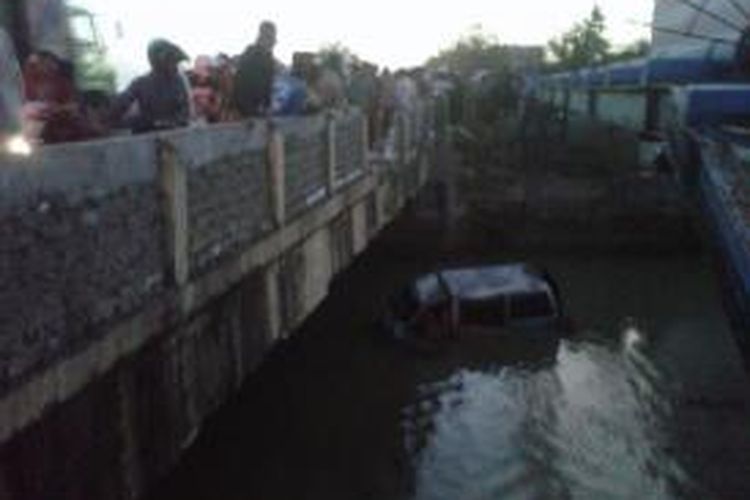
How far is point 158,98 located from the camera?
10180 millimetres

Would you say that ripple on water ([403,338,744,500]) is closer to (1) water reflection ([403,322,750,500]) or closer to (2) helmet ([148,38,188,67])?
(1) water reflection ([403,322,750,500])

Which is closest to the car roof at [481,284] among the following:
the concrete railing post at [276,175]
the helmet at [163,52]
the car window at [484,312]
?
the car window at [484,312]

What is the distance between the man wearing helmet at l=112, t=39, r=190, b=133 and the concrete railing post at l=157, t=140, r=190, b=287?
64.2 inches

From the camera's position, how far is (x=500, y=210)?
115 feet

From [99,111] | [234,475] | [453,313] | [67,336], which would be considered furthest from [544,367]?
[67,336]

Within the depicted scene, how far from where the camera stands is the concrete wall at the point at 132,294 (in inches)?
235

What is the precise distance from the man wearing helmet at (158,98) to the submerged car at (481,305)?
14833 mm

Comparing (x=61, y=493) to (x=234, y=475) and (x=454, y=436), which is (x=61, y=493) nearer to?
(x=234, y=475)

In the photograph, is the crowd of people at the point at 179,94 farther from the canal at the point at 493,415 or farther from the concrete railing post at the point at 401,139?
the canal at the point at 493,415

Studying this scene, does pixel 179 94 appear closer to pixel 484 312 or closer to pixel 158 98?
pixel 158 98

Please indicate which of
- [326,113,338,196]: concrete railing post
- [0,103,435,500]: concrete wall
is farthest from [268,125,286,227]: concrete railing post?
[326,113,338,196]: concrete railing post

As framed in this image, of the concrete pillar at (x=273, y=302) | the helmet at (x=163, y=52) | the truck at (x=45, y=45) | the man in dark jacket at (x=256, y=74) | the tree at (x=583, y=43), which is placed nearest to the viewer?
the truck at (x=45, y=45)

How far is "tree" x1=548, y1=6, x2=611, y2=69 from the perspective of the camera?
206 ft

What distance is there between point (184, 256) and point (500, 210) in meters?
26.9
